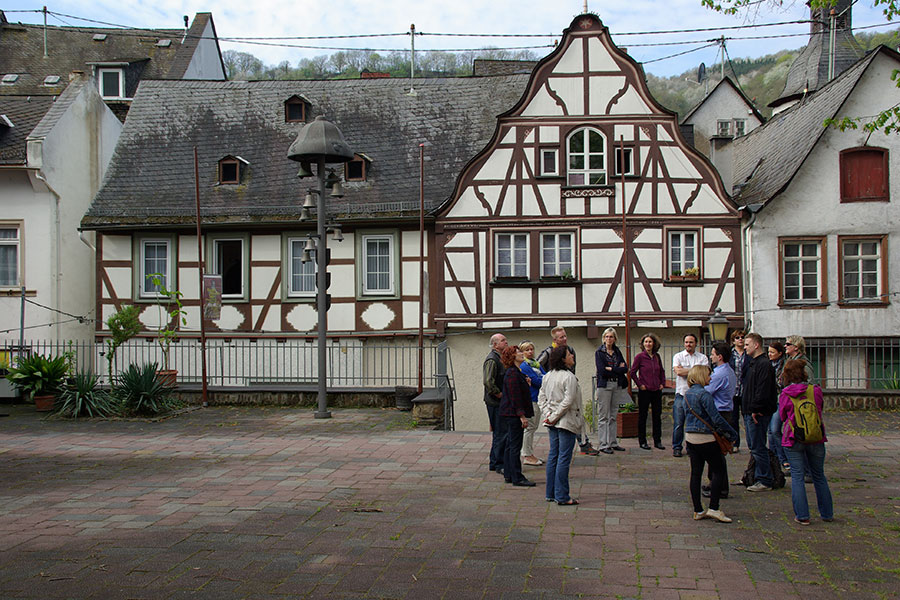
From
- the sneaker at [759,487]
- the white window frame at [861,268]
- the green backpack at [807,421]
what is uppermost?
the white window frame at [861,268]

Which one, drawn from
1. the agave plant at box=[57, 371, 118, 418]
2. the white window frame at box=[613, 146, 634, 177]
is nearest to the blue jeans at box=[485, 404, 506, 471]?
the agave plant at box=[57, 371, 118, 418]

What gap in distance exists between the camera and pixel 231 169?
23812 millimetres

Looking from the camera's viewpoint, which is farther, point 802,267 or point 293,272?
point 293,272

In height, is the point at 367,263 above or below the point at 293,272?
above

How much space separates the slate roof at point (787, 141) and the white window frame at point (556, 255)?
15.9 ft

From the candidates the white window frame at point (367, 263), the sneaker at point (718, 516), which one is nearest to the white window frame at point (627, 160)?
the white window frame at point (367, 263)

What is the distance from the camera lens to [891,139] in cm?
2156

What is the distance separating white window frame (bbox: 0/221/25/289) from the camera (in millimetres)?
22250

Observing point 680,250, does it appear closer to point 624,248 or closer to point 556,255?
point 624,248

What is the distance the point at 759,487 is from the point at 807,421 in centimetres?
181

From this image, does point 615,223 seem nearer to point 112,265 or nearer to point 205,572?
point 112,265

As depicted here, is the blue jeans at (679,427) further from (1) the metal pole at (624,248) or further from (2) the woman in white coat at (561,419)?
(1) the metal pole at (624,248)

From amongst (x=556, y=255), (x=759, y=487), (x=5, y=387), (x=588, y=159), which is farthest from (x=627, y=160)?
(x=5, y=387)

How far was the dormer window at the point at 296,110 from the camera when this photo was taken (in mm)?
25125
